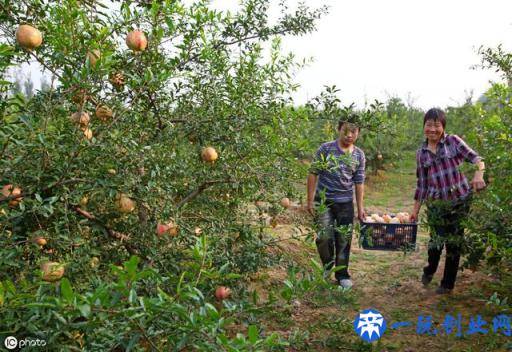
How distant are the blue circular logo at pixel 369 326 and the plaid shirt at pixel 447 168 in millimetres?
1020

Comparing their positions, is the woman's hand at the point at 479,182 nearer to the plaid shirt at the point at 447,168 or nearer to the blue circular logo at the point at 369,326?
the plaid shirt at the point at 447,168

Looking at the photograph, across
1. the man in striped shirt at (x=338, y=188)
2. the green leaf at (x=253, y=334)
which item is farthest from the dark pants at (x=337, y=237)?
the green leaf at (x=253, y=334)

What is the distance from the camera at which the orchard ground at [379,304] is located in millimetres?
2830

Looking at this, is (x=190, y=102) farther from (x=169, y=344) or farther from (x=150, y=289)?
(x=169, y=344)

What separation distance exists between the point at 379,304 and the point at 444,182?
1082mm

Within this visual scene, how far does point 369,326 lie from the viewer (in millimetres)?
2949

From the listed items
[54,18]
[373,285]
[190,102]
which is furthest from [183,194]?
Answer: [373,285]

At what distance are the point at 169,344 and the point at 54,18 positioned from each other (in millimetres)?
1287

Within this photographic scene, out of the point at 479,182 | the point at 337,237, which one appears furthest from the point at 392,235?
the point at 479,182

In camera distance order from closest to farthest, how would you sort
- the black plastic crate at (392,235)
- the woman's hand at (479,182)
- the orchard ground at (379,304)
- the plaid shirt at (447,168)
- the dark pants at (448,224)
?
1. the orchard ground at (379,304)
2. the woman's hand at (479,182)
3. the dark pants at (448,224)
4. the plaid shirt at (447,168)
5. the black plastic crate at (392,235)

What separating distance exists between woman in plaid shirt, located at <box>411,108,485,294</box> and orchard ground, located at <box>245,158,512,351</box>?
20cm

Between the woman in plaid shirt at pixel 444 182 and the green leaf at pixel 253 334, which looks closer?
the green leaf at pixel 253 334

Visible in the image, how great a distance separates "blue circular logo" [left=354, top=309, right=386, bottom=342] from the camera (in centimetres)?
289

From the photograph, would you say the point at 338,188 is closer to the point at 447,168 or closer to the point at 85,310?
the point at 447,168
